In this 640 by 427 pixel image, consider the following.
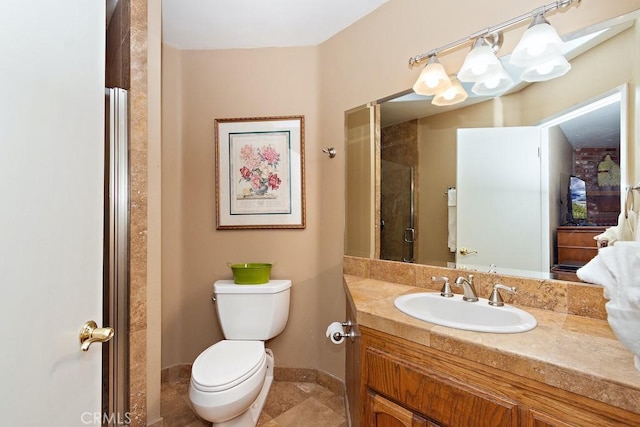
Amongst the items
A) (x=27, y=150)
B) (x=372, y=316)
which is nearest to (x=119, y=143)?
(x=27, y=150)

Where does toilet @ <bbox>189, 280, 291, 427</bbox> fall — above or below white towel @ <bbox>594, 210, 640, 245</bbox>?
below

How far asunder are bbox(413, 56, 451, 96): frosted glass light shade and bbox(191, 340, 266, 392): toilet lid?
166 cm

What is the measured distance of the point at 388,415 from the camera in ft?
3.45

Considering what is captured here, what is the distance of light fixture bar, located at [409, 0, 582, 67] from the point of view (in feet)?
3.70

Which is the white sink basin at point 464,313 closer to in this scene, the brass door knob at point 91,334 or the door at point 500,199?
the door at point 500,199

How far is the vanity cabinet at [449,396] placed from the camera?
0.71m

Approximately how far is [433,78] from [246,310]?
66.7 inches

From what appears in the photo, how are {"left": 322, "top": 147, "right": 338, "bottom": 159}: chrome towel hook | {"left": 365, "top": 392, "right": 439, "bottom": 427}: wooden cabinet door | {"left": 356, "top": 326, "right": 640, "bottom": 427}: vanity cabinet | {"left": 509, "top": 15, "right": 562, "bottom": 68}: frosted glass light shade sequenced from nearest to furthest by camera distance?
{"left": 356, "top": 326, "right": 640, "bottom": 427}: vanity cabinet
{"left": 365, "top": 392, "right": 439, "bottom": 427}: wooden cabinet door
{"left": 509, "top": 15, "right": 562, "bottom": 68}: frosted glass light shade
{"left": 322, "top": 147, "right": 338, "bottom": 159}: chrome towel hook

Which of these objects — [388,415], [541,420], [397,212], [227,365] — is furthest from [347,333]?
[541,420]

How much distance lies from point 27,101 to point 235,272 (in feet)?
5.05

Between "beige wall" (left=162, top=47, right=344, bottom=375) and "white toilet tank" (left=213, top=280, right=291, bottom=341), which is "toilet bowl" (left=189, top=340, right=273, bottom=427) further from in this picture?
"beige wall" (left=162, top=47, right=344, bottom=375)

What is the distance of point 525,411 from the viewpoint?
0.77 metres

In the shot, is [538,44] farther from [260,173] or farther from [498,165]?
[260,173]

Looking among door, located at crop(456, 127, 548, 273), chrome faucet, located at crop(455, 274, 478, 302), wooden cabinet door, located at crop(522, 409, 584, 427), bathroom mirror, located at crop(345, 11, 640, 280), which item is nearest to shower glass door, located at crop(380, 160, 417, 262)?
bathroom mirror, located at crop(345, 11, 640, 280)
